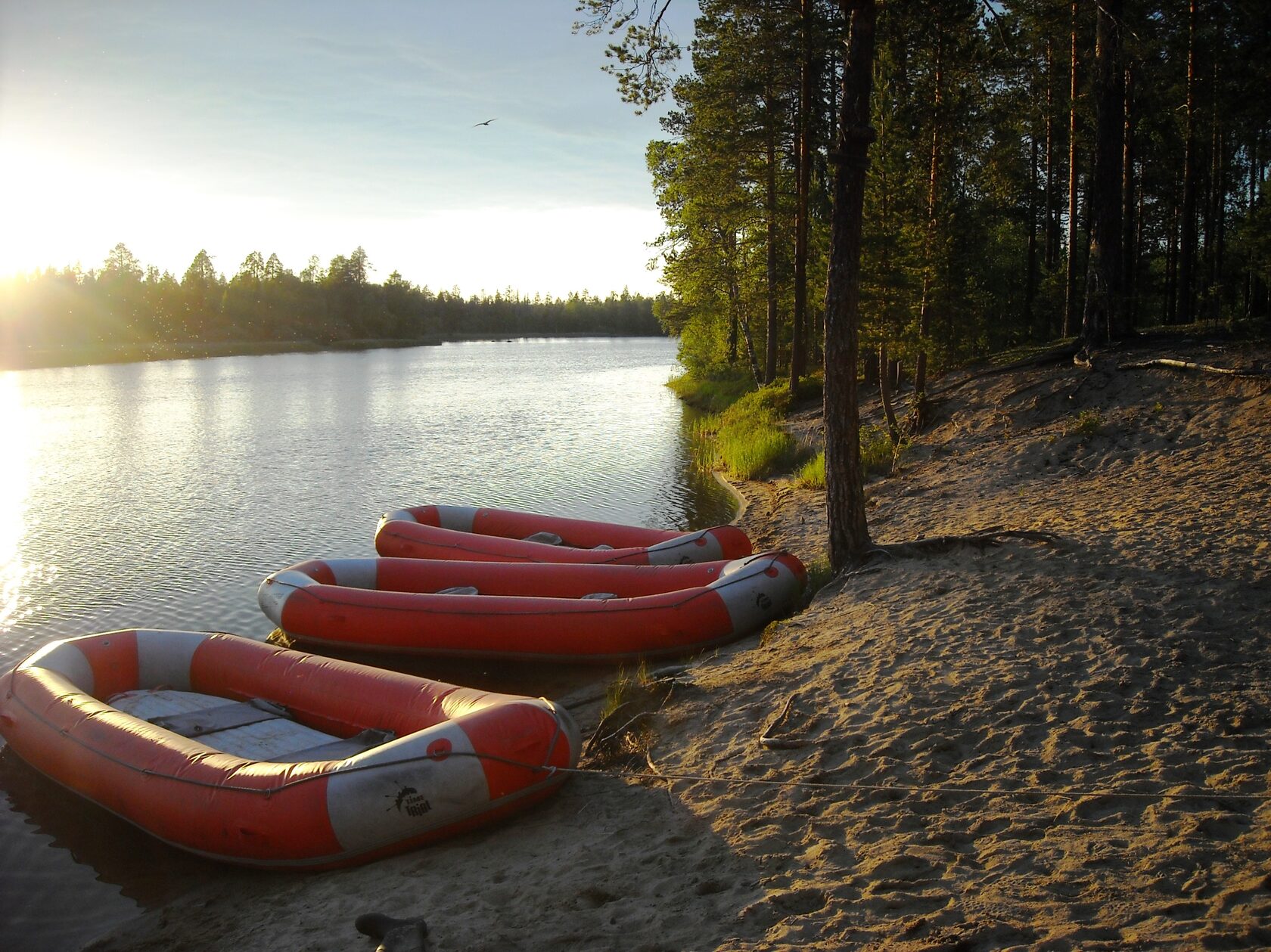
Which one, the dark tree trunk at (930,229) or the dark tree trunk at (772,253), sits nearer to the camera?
the dark tree trunk at (930,229)

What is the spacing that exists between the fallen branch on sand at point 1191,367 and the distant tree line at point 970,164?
1.42m

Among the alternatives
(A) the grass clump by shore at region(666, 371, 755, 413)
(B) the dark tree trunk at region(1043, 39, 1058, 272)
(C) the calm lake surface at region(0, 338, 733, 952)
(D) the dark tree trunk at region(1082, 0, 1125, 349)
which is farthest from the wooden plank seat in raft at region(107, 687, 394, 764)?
(A) the grass clump by shore at region(666, 371, 755, 413)

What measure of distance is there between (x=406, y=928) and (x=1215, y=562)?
5735 millimetres

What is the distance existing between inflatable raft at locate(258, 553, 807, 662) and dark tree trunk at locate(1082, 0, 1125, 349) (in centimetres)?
722

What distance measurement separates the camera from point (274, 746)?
6.53 m

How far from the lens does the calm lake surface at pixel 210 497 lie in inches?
235

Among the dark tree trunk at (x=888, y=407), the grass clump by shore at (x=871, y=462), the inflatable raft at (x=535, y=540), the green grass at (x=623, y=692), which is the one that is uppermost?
the dark tree trunk at (x=888, y=407)

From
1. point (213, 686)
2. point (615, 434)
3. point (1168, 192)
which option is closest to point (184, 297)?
point (615, 434)

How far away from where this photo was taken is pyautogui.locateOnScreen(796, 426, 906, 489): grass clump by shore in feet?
44.6

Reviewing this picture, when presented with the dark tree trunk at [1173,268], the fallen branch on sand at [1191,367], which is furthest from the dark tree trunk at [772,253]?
the fallen branch on sand at [1191,367]

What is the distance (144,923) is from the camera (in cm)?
506

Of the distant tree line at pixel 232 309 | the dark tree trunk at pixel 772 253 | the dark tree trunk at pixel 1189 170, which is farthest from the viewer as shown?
the distant tree line at pixel 232 309

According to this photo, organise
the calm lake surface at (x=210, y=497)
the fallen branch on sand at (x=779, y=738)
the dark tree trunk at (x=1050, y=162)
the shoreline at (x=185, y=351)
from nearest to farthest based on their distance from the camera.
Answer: the fallen branch on sand at (x=779, y=738)
the calm lake surface at (x=210, y=497)
the dark tree trunk at (x=1050, y=162)
the shoreline at (x=185, y=351)

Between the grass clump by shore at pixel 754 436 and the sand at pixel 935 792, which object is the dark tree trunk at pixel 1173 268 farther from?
the sand at pixel 935 792
